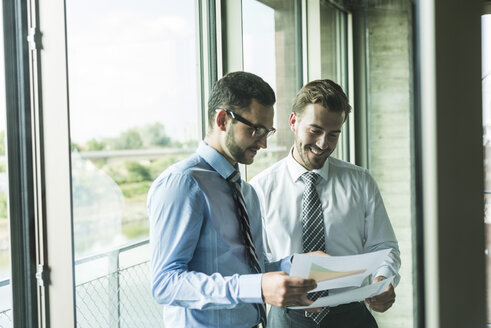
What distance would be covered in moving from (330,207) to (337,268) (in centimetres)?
31

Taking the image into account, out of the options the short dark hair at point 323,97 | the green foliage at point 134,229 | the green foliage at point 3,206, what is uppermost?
the short dark hair at point 323,97

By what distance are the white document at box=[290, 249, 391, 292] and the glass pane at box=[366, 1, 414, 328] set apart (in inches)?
2.9

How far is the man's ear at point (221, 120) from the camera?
3.73 feet

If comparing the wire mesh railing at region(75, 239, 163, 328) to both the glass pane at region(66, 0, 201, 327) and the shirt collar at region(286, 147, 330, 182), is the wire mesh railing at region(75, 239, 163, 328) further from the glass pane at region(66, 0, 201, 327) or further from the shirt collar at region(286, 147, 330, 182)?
the shirt collar at region(286, 147, 330, 182)

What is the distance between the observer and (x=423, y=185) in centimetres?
62

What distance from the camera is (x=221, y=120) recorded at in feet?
Answer: 3.75

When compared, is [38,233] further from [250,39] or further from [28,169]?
[250,39]

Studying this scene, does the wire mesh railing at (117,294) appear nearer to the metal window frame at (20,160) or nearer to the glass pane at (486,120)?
the metal window frame at (20,160)

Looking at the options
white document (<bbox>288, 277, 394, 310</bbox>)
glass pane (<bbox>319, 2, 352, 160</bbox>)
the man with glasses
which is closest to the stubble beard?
the man with glasses

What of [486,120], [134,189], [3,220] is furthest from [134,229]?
[486,120]

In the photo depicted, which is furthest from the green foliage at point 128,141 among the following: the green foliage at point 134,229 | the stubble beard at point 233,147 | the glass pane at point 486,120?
the glass pane at point 486,120

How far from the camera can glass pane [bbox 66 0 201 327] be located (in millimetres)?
1243

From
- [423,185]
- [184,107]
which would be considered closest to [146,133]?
[184,107]

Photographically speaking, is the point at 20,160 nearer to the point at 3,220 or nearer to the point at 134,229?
the point at 3,220
